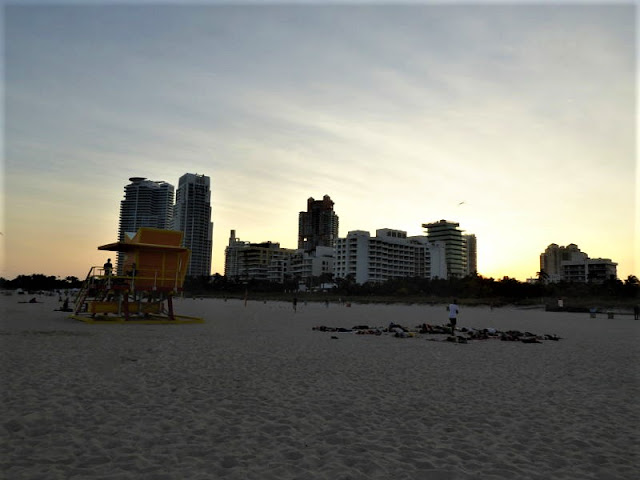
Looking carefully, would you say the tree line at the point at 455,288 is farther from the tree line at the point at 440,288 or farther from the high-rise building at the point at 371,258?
the high-rise building at the point at 371,258

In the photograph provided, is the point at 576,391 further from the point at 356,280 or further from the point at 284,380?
the point at 356,280

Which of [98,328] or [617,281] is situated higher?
[617,281]

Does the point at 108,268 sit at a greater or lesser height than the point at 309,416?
greater

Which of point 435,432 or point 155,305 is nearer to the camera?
point 435,432

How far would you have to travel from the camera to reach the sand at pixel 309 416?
5766 mm

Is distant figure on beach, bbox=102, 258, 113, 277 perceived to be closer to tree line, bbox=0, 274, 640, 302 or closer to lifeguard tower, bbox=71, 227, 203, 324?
lifeguard tower, bbox=71, 227, 203, 324

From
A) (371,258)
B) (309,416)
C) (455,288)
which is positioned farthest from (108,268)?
(371,258)

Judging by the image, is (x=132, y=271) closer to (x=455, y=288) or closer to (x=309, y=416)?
(x=309, y=416)

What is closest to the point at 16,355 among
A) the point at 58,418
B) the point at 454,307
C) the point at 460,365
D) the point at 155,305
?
the point at 58,418

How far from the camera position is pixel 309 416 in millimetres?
8117

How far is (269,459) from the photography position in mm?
5977

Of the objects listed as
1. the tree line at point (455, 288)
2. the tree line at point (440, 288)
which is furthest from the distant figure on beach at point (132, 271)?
the tree line at point (455, 288)

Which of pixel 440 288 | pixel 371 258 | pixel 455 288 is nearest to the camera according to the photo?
pixel 455 288

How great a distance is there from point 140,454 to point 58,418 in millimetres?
2473
